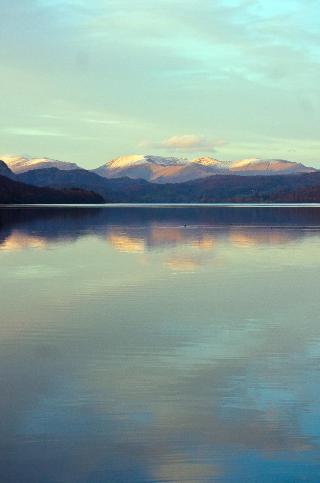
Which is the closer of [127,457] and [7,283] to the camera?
[127,457]

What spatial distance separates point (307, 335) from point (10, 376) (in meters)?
8.50

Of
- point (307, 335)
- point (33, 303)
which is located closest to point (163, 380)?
point (307, 335)

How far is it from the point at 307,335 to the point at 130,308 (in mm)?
6682

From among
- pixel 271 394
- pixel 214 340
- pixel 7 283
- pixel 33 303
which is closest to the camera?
pixel 271 394

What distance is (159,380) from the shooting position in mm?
14305

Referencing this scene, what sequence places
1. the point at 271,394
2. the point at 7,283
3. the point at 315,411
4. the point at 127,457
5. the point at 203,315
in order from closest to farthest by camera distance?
1. the point at 127,457
2. the point at 315,411
3. the point at 271,394
4. the point at 203,315
5. the point at 7,283

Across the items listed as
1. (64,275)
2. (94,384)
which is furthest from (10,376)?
(64,275)

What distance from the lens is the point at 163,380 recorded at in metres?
14.3

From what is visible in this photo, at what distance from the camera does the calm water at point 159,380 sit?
10.2 meters

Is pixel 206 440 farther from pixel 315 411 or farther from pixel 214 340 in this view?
pixel 214 340

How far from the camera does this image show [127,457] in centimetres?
1034

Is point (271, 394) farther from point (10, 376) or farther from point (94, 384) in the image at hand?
point (10, 376)

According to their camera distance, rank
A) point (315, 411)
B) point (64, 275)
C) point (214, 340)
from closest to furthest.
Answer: point (315, 411), point (214, 340), point (64, 275)

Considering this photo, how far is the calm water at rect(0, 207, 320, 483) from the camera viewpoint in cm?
1019
